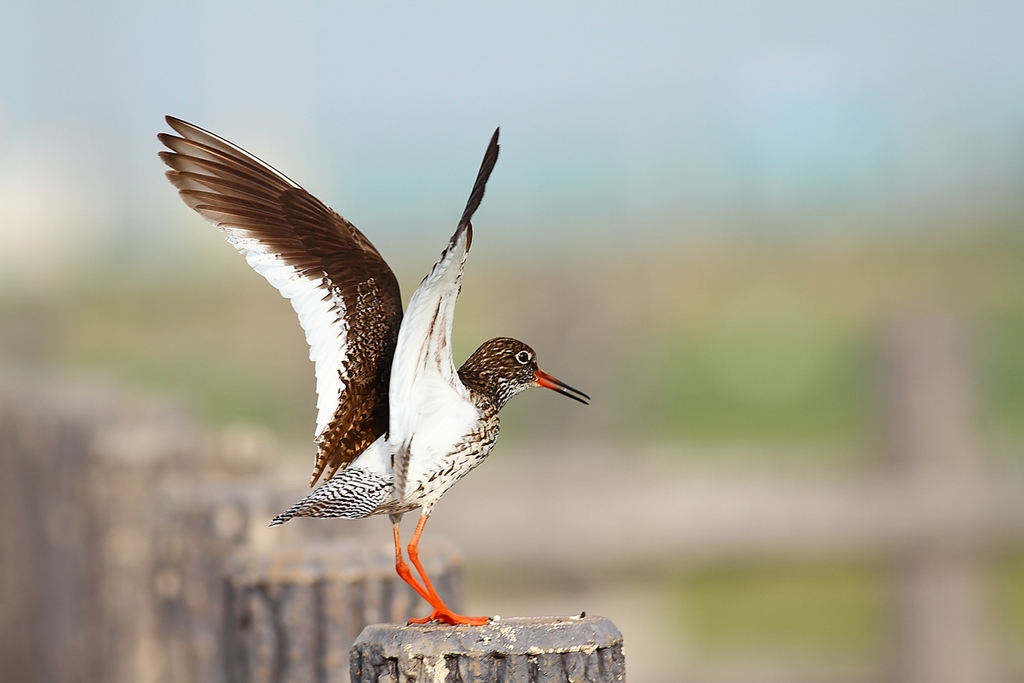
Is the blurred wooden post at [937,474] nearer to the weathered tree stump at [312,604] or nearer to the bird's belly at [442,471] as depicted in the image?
the weathered tree stump at [312,604]

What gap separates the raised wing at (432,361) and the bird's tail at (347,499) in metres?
0.05

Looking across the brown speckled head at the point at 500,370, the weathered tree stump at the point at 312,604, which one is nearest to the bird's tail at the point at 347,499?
the brown speckled head at the point at 500,370

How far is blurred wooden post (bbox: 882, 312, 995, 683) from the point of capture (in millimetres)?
5285

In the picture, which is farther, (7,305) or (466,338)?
Answer: (466,338)

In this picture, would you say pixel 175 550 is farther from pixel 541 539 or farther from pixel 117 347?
pixel 117 347

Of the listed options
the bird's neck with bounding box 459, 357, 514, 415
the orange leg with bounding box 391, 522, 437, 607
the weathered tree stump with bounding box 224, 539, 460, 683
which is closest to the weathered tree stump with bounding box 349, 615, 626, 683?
the orange leg with bounding box 391, 522, 437, 607

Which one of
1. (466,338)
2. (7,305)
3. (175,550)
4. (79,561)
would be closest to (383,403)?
(175,550)

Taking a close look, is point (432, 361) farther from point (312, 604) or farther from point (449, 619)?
point (312, 604)

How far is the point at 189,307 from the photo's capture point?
73.8ft

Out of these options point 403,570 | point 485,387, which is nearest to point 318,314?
point 485,387

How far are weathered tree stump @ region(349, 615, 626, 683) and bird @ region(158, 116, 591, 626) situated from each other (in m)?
0.14

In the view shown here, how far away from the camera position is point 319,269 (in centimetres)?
268

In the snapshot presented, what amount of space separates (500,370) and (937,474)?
3311 mm

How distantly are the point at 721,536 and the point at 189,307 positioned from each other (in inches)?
728
